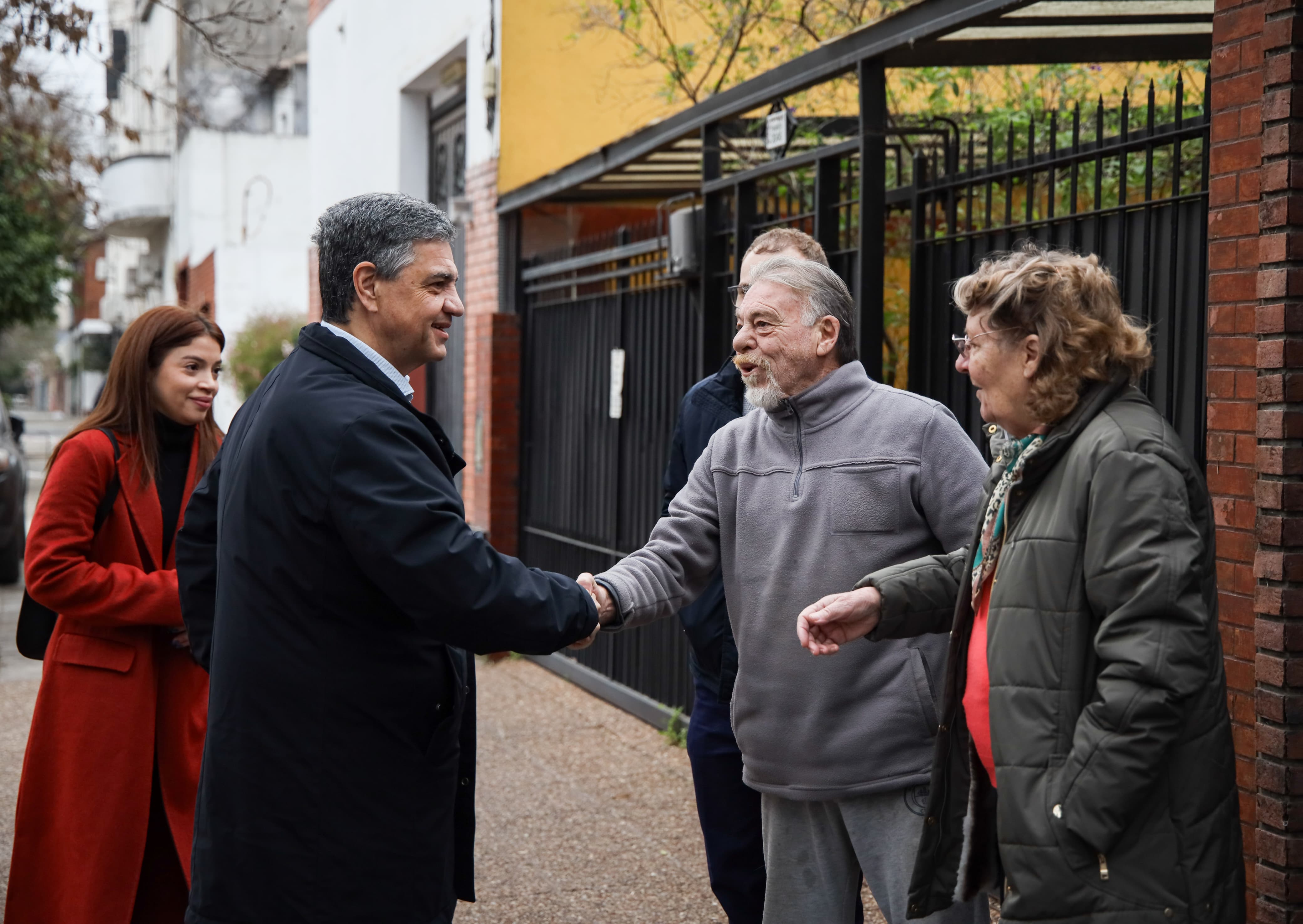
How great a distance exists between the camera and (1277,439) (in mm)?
3531

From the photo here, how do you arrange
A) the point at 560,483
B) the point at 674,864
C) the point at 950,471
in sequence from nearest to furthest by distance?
the point at 950,471 < the point at 674,864 < the point at 560,483

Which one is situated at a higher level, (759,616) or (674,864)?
(759,616)

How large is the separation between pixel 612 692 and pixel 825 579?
491 cm

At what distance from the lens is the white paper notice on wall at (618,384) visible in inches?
306

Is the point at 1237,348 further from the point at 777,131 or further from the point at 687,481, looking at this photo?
the point at 777,131

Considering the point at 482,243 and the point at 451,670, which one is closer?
the point at 451,670

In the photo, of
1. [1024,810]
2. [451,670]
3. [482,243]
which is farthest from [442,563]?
[482,243]

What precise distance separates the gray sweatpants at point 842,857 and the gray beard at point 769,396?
0.92 metres

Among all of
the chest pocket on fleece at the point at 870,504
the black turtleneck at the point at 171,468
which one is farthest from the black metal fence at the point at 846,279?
the black turtleneck at the point at 171,468

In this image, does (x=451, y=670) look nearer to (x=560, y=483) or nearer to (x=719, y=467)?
(x=719, y=467)

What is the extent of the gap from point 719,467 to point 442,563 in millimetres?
1032

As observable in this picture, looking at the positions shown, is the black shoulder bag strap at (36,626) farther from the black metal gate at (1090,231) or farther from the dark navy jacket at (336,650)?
the black metal gate at (1090,231)

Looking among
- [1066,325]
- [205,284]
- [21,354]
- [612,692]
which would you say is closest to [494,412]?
[612,692]

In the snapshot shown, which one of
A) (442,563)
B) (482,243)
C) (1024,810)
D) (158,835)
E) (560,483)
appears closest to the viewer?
(1024,810)
